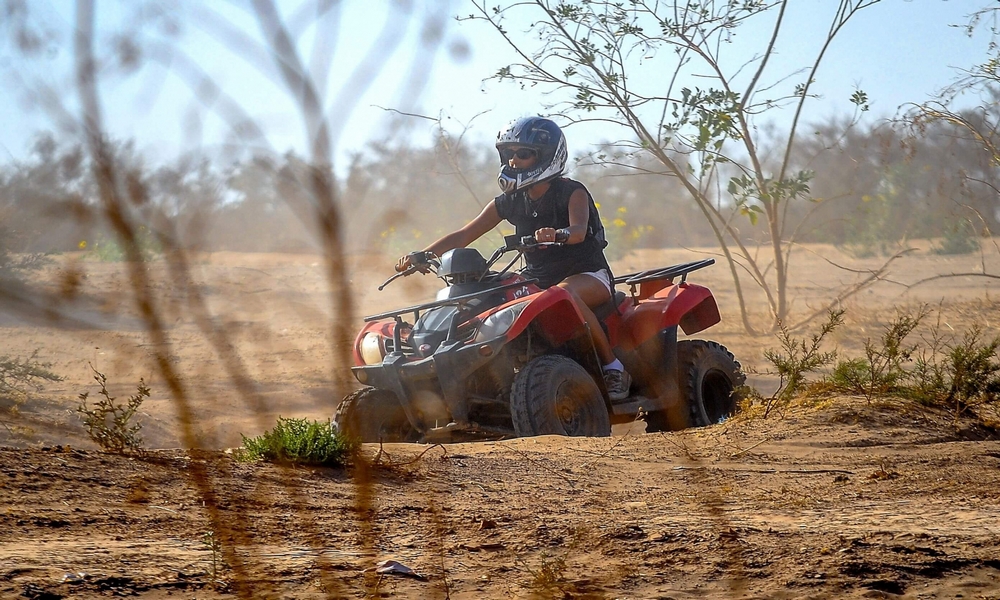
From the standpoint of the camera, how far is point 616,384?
6.79m

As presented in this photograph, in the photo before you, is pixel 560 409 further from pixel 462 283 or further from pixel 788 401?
pixel 788 401

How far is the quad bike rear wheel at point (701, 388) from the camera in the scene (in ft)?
24.1

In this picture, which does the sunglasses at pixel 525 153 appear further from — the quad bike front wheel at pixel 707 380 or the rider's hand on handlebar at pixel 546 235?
the quad bike front wheel at pixel 707 380

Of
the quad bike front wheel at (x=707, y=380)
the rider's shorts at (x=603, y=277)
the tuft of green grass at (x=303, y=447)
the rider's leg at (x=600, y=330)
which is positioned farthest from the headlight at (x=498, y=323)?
the quad bike front wheel at (x=707, y=380)

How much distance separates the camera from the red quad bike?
6.16m

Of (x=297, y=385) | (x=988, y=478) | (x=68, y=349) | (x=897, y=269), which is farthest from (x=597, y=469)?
(x=897, y=269)

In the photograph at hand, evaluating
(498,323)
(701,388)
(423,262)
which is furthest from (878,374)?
(423,262)

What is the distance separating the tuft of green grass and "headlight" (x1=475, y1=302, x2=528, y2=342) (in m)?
1.40

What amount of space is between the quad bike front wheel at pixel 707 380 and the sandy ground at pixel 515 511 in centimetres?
74

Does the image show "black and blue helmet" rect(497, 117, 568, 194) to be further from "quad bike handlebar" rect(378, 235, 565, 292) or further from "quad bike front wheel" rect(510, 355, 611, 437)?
"quad bike front wheel" rect(510, 355, 611, 437)

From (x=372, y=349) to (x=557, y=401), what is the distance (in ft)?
4.24

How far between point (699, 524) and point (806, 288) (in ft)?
53.8

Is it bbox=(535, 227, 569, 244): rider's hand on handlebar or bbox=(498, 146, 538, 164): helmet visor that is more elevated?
bbox=(498, 146, 538, 164): helmet visor

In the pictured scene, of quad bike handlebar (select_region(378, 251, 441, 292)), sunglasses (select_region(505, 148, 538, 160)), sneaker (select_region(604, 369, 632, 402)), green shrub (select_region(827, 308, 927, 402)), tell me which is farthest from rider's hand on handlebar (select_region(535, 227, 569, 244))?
green shrub (select_region(827, 308, 927, 402))
